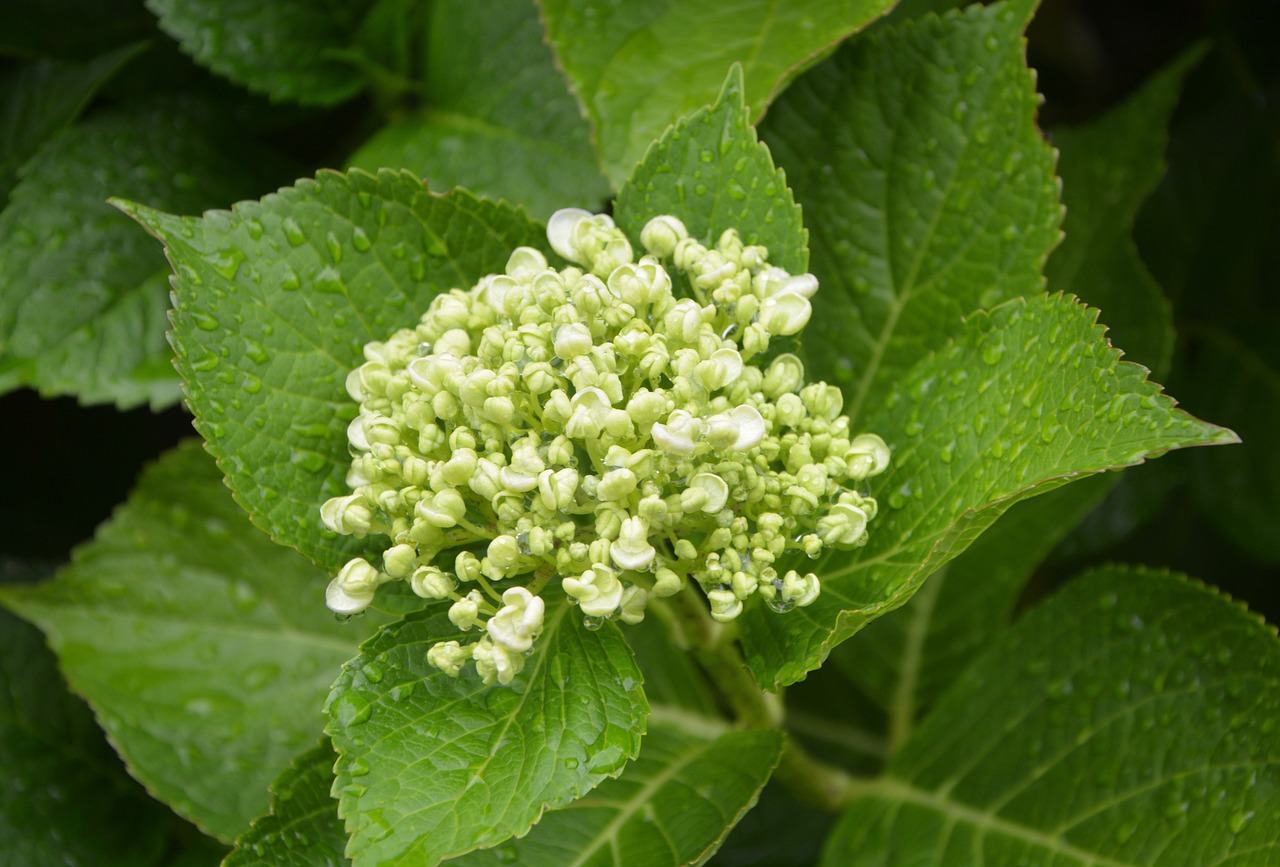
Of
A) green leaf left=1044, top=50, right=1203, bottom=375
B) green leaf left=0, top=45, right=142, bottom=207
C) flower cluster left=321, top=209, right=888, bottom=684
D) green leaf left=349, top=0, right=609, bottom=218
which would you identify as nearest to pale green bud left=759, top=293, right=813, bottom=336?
flower cluster left=321, top=209, right=888, bottom=684

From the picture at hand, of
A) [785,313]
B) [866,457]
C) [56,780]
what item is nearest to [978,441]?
A: [866,457]

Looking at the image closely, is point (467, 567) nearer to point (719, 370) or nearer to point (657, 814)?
point (719, 370)

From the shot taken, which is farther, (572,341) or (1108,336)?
(1108,336)

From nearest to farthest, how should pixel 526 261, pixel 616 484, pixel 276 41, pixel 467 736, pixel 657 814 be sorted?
pixel 616 484
pixel 467 736
pixel 526 261
pixel 657 814
pixel 276 41

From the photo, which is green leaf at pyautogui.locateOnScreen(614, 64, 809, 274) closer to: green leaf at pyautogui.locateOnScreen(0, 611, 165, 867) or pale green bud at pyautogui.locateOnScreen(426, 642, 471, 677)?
pale green bud at pyautogui.locateOnScreen(426, 642, 471, 677)

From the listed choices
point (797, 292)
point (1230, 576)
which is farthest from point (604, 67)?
point (1230, 576)

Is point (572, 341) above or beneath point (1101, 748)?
above

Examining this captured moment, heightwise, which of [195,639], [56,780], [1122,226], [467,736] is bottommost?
[56,780]

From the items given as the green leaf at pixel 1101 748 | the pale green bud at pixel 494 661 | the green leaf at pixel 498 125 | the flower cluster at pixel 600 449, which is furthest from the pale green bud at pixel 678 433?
the green leaf at pixel 1101 748

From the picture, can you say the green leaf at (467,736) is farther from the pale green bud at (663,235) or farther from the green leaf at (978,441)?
the pale green bud at (663,235)
